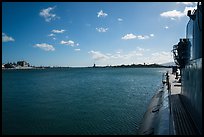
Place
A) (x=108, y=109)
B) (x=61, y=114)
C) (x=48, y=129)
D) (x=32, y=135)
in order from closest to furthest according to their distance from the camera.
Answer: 1. (x=32, y=135)
2. (x=48, y=129)
3. (x=61, y=114)
4. (x=108, y=109)

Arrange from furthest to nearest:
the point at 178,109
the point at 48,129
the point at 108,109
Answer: the point at 108,109, the point at 48,129, the point at 178,109

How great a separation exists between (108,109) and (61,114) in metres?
6.21

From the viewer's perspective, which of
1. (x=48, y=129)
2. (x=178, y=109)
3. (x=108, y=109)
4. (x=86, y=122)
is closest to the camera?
(x=178, y=109)

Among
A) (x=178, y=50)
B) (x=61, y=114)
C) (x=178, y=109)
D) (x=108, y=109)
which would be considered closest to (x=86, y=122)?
(x=61, y=114)

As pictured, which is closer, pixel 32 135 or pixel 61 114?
pixel 32 135

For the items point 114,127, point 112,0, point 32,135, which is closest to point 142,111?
point 114,127

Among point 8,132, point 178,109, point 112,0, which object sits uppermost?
point 112,0

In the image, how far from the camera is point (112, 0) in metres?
6.23

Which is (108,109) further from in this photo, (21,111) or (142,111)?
(21,111)

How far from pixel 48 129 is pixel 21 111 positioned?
11.1 metres

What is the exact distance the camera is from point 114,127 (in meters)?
22.4

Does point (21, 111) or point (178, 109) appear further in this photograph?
point (21, 111)

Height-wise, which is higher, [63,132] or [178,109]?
[178,109]

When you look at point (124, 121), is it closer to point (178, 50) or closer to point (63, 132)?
point (63, 132)
